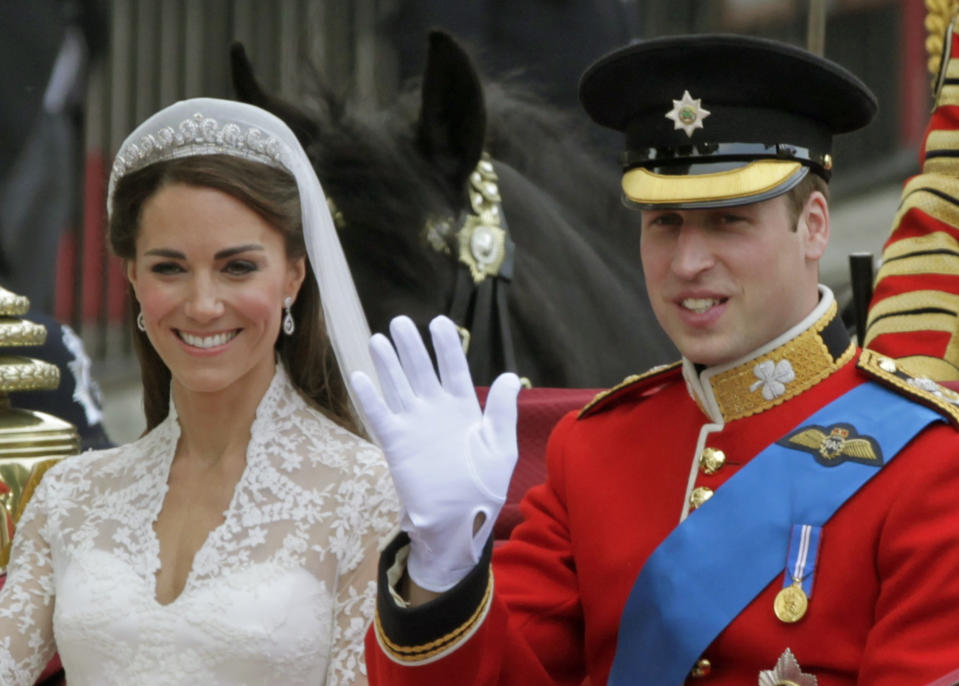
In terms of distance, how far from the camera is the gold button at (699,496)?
7.14ft

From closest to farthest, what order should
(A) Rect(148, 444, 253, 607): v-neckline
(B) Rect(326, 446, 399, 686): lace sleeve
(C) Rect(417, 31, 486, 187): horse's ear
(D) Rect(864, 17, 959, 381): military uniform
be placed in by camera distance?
1. (B) Rect(326, 446, 399, 686): lace sleeve
2. (A) Rect(148, 444, 253, 607): v-neckline
3. (D) Rect(864, 17, 959, 381): military uniform
4. (C) Rect(417, 31, 486, 187): horse's ear

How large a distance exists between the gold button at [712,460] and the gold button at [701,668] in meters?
0.23

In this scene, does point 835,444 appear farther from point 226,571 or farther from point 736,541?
point 226,571

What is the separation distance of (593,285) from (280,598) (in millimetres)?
1630

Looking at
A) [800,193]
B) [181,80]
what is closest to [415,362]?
[800,193]

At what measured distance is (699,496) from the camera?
7.17 ft

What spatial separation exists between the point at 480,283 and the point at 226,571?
3.93ft

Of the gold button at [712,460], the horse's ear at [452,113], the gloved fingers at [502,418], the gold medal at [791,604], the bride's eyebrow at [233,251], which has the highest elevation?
the horse's ear at [452,113]

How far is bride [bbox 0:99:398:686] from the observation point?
95.7 inches

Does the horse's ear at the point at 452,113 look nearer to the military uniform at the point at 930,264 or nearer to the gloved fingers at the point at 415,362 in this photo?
the military uniform at the point at 930,264

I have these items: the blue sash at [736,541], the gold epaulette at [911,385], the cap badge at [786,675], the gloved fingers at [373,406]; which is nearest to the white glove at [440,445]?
the gloved fingers at [373,406]

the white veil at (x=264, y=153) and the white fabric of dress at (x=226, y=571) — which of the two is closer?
the white fabric of dress at (x=226, y=571)

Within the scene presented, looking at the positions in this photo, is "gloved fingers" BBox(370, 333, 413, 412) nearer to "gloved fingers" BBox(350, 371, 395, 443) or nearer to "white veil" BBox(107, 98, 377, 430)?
"gloved fingers" BBox(350, 371, 395, 443)

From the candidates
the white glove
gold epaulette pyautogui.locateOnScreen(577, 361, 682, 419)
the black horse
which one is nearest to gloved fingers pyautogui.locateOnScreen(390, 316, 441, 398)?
the white glove
